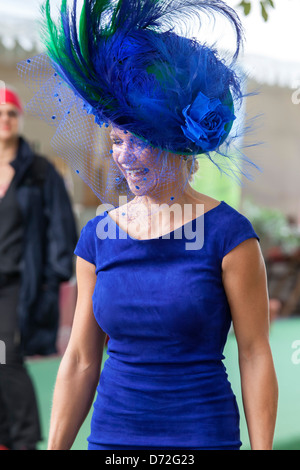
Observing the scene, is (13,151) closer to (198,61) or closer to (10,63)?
(198,61)

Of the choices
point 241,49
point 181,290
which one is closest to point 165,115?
point 241,49

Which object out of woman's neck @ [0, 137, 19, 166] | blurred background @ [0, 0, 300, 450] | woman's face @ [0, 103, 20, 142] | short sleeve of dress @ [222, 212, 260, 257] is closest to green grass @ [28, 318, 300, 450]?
blurred background @ [0, 0, 300, 450]

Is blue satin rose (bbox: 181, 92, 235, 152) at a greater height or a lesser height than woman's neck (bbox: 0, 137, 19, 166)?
lesser

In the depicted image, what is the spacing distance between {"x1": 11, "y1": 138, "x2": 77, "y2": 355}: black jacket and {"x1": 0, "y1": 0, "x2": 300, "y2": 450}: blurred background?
0.49 meters

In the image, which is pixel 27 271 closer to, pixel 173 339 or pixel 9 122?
pixel 9 122

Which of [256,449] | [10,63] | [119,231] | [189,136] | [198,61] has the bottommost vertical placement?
[256,449]

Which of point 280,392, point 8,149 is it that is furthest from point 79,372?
point 280,392

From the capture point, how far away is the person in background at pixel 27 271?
3.49m

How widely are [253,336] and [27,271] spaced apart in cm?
228

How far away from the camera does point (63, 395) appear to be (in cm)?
147

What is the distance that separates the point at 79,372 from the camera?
58.7 inches

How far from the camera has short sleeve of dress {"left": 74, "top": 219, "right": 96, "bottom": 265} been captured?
150cm

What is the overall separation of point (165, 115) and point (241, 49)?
25 centimetres

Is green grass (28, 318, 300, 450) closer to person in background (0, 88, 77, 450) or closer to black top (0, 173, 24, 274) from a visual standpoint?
person in background (0, 88, 77, 450)
